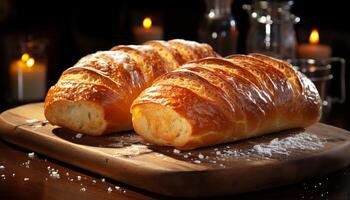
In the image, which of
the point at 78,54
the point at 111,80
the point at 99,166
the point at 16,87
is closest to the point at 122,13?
the point at 78,54

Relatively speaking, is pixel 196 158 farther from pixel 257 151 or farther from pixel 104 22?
pixel 104 22

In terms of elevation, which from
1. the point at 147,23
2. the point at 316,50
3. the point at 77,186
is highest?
the point at 147,23

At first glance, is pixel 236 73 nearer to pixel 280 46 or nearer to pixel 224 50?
pixel 280 46

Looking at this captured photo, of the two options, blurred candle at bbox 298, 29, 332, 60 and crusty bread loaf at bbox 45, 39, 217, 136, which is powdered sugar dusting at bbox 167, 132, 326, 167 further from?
blurred candle at bbox 298, 29, 332, 60

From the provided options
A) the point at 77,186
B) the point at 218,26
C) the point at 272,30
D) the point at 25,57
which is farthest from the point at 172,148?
the point at 25,57

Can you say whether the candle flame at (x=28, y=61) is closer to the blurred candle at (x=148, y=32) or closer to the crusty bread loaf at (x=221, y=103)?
the blurred candle at (x=148, y=32)

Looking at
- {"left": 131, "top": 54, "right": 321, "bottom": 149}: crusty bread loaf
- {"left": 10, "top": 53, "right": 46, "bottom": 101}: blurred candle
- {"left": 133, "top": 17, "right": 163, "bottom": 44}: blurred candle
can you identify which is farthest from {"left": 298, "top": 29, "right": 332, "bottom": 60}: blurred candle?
{"left": 131, "top": 54, "right": 321, "bottom": 149}: crusty bread loaf
